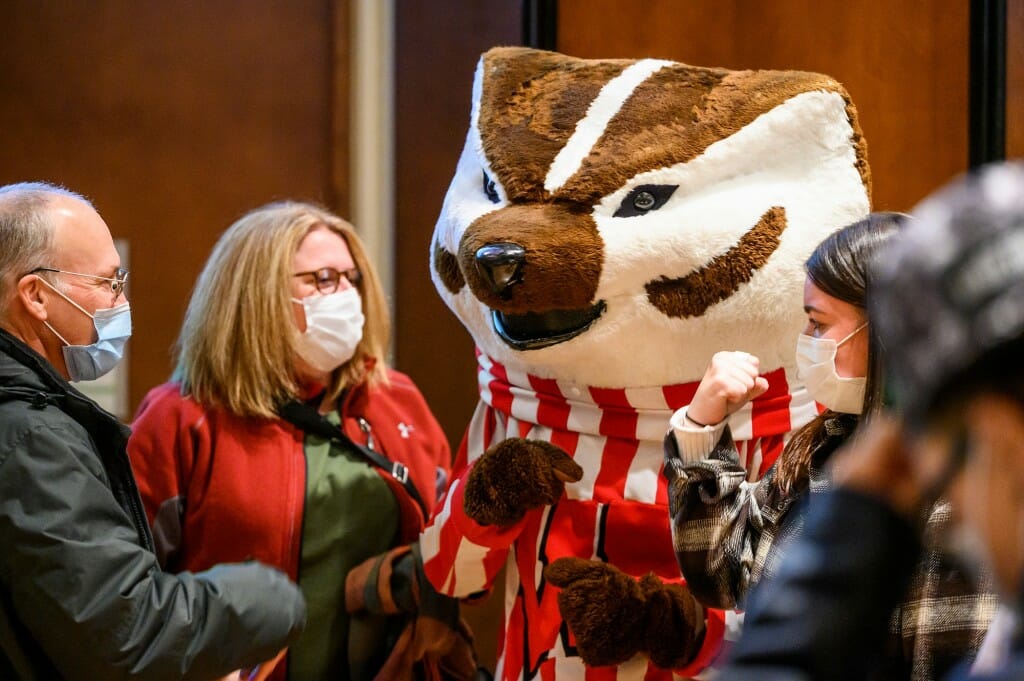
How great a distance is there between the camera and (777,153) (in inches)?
74.3

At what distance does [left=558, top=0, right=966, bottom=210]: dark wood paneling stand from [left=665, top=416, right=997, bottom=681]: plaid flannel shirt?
120cm

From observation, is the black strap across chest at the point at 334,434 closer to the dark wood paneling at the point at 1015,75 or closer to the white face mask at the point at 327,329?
the white face mask at the point at 327,329

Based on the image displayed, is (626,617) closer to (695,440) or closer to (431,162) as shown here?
(695,440)

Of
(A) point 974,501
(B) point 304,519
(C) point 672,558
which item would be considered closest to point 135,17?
(B) point 304,519

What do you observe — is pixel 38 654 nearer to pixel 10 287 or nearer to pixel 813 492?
pixel 10 287

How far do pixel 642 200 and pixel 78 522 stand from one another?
3.07 ft

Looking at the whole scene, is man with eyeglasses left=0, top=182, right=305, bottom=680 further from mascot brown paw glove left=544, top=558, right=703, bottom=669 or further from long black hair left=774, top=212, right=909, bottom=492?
long black hair left=774, top=212, right=909, bottom=492

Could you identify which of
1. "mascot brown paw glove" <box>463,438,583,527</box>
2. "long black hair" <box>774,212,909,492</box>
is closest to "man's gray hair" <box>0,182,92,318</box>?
"mascot brown paw glove" <box>463,438,583,527</box>

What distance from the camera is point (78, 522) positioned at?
1.52m

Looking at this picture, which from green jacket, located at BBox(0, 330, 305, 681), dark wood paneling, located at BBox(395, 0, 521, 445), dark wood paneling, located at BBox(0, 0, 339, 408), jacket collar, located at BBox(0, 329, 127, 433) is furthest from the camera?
dark wood paneling, located at BBox(0, 0, 339, 408)

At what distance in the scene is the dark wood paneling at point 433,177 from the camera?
3.08 metres

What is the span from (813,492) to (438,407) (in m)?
1.80

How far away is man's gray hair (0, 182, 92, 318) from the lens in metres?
1.70

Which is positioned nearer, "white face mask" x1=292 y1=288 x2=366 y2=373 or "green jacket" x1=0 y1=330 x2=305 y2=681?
"green jacket" x1=0 y1=330 x2=305 y2=681
